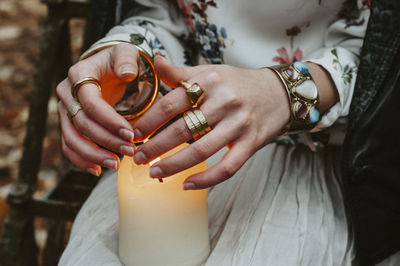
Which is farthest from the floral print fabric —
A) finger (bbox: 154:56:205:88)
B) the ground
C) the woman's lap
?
the ground

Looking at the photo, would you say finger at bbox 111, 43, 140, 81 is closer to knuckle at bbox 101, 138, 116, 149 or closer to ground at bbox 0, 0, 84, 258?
knuckle at bbox 101, 138, 116, 149

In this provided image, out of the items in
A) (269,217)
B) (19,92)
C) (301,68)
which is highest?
(301,68)

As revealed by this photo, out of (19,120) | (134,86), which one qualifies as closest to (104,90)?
(134,86)

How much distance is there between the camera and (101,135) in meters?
0.50

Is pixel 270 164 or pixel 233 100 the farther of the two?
pixel 270 164

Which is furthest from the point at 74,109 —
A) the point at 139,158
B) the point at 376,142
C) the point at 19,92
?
the point at 19,92

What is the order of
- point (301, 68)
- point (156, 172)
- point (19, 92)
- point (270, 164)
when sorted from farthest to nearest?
point (19, 92) < point (270, 164) < point (301, 68) < point (156, 172)

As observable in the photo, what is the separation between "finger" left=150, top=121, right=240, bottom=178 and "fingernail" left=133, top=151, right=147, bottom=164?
0.02 m

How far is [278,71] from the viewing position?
0.56 m

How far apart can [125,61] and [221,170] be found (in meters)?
0.19

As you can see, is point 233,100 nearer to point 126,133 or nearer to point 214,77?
point 214,77

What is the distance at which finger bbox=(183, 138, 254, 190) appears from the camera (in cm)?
48

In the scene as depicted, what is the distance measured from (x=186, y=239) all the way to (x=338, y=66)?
0.36 meters

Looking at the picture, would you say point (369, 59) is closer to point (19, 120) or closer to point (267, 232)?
point (267, 232)
